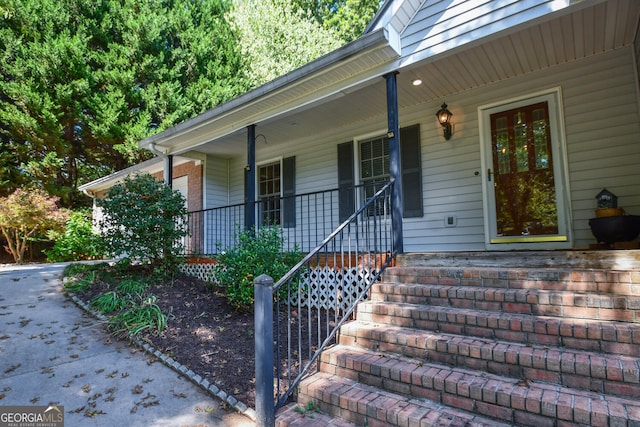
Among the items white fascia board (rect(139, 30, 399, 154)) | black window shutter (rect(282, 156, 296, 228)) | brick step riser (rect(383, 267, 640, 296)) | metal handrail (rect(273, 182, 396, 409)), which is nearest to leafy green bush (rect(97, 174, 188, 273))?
white fascia board (rect(139, 30, 399, 154))

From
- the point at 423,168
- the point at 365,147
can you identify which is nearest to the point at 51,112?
the point at 365,147

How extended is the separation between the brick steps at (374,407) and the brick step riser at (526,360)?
14.4 inches

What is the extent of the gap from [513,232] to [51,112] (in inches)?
564

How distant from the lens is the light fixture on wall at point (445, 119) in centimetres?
512

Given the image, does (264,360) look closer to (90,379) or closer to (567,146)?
(90,379)

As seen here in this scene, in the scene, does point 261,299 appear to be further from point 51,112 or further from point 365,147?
point 51,112

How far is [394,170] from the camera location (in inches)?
163

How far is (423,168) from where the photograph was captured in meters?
5.43

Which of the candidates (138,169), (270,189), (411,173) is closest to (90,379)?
(411,173)

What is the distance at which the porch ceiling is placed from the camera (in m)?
3.53

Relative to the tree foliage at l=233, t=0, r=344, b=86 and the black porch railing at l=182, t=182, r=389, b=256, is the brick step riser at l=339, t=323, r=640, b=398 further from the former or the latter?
the tree foliage at l=233, t=0, r=344, b=86

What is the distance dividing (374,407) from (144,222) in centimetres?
506

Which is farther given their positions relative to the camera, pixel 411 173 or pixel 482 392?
pixel 411 173

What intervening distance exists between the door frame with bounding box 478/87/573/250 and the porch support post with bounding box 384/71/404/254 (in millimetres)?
1480
